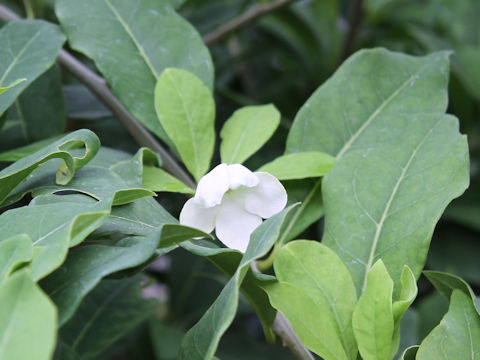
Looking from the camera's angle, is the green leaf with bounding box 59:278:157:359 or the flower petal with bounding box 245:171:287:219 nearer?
the flower petal with bounding box 245:171:287:219

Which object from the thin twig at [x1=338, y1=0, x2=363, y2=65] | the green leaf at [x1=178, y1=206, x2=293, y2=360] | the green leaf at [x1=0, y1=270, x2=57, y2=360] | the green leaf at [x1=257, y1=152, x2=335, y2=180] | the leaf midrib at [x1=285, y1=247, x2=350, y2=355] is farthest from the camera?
the thin twig at [x1=338, y1=0, x2=363, y2=65]

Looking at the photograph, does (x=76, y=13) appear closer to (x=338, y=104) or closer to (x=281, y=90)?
(x=338, y=104)

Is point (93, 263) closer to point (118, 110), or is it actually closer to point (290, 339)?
point (290, 339)

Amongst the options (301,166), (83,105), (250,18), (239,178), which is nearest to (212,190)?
(239,178)

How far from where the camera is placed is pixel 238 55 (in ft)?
4.90

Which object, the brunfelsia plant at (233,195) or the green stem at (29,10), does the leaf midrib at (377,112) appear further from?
the green stem at (29,10)

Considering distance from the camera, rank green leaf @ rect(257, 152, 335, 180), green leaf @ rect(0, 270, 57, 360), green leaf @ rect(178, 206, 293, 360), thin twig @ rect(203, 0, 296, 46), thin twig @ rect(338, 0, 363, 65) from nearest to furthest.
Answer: green leaf @ rect(0, 270, 57, 360)
green leaf @ rect(178, 206, 293, 360)
green leaf @ rect(257, 152, 335, 180)
thin twig @ rect(203, 0, 296, 46)
thin twig @ rect(338, 0, 363, 65)

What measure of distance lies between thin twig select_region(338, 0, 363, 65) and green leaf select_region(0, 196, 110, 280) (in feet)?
3.22

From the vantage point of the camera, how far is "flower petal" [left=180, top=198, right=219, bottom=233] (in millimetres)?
610

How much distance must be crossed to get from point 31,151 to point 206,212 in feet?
0.76

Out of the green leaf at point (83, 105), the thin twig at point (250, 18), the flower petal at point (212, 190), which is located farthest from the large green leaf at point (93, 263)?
the thin twig at point (250, 18)

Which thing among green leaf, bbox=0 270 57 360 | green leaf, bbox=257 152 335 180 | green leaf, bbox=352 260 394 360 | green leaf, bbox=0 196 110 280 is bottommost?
green leaf, bbox=352 260 394 360

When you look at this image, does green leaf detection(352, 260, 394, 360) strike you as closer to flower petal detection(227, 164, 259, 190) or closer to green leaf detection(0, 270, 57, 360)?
flower petal detection(227, 164, 259, 190)

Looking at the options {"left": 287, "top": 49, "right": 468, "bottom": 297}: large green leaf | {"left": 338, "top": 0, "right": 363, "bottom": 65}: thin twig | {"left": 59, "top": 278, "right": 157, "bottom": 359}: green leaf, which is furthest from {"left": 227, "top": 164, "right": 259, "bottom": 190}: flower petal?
{"left": 338, "top": 0, "right": 363, "bottom": 65}: thin twig
